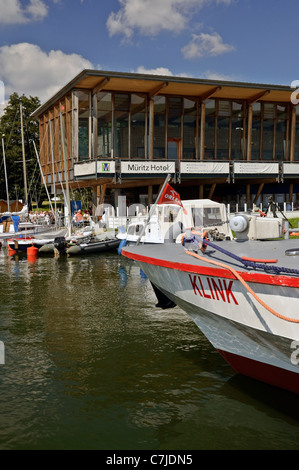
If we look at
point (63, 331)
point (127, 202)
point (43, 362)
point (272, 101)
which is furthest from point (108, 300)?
point (272, 101)

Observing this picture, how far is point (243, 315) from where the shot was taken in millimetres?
6418

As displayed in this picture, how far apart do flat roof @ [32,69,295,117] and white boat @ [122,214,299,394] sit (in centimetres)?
2698

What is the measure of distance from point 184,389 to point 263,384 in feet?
4.54

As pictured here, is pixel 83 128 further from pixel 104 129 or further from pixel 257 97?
pixel 257 97

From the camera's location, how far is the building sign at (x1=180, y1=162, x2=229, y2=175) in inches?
1390

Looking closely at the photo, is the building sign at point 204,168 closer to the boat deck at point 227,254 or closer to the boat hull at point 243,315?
the boat deck at point 227,254

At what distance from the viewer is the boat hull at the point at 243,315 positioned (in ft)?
19.4

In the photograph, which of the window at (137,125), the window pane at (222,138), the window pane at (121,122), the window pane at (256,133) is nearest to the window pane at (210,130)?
the window pane at (222,138)

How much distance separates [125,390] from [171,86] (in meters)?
30.9

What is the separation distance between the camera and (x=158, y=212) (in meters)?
24.3

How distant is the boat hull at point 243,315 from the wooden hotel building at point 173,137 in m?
25.9

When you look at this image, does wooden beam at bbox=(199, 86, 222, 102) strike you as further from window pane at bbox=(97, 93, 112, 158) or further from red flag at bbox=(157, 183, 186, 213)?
red flag at bbox=(157, 183, 186, 213)

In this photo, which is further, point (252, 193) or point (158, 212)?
point (252, 193)

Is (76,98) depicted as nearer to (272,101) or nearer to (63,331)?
(272,101)
